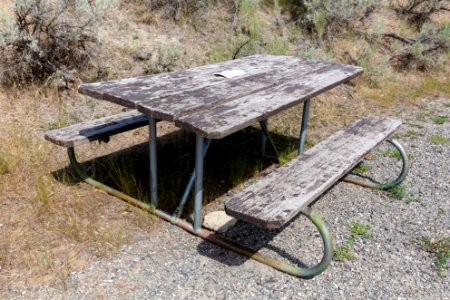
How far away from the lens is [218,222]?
3.19m

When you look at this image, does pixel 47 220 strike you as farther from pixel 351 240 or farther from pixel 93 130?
pixel 351 240

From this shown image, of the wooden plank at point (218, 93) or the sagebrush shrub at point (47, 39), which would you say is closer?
the wooden plank at point (218, 93)

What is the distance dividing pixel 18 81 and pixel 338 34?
211 inches

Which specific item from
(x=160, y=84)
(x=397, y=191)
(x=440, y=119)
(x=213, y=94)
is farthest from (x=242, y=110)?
(x=440, y=119)

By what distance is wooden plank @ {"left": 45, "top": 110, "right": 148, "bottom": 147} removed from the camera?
A: 3334 mm

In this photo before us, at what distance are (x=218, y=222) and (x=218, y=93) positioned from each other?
90 centimetres

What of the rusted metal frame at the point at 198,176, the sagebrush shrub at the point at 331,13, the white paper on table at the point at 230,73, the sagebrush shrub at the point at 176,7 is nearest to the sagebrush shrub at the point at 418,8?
the sagebrush shrub at the point at 331,13

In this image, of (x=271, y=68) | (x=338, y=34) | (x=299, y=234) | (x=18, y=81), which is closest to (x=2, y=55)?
(x=18, y=81)

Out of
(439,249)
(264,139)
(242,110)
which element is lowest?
(439,249)

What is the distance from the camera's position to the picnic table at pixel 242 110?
8.38 feet

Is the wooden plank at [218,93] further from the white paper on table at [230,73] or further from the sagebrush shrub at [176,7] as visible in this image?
the sagebrush shrub at [176,7]

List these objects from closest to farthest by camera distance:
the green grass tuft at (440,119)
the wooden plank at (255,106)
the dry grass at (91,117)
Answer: the wooden plank at (255,106) → the dry grass at (91,117) → the green grass tuft at (440,119)

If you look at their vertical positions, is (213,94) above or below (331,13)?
below

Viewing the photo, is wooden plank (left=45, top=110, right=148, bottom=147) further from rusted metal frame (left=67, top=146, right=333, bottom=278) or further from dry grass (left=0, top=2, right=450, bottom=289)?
dry grass (left=0, top=2, right=450, bottom=289)
